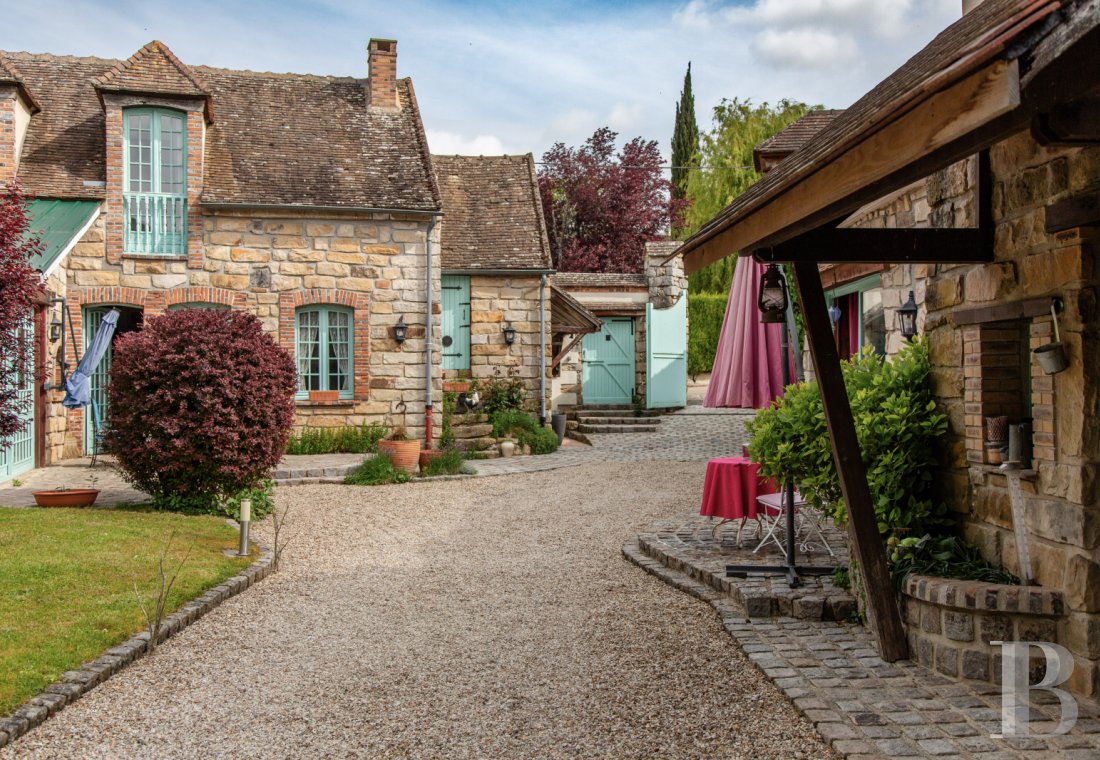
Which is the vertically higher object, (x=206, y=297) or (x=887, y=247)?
(x=206, y=297)

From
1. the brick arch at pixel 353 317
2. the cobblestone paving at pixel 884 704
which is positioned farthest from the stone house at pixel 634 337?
the cobblestone paving at pixel 884 704

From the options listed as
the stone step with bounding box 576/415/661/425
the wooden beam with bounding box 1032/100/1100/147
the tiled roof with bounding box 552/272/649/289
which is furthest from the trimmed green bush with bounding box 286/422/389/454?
the wooden beam with bounding box 1032/100/1100/147

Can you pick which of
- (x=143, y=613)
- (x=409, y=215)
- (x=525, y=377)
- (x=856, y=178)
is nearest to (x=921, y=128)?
(x=856, y=178)

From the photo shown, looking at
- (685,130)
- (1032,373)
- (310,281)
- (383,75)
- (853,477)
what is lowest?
(853,477)

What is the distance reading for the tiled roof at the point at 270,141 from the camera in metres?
14.4

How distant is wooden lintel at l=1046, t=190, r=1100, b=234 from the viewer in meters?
3.94

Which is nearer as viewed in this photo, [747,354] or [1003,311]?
[1003,311]

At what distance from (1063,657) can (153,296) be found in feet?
43.6

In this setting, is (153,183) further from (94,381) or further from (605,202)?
(605,202)

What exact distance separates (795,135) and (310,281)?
7577 mm

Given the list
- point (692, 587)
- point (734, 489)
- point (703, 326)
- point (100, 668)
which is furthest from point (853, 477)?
point (703, 326)

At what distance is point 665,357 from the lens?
20.7 metres

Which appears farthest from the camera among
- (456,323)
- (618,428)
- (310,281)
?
(618,428)

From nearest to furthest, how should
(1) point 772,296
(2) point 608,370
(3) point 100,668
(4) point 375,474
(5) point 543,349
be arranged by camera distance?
(3) point 100,668
(1) point 772,296
(4) point 375,474
(5) point 543,349
(2) point 608,370
